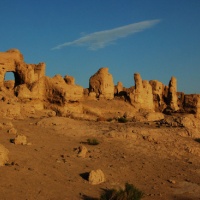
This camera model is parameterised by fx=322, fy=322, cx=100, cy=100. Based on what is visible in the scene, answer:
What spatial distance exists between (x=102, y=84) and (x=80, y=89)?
41.1ft

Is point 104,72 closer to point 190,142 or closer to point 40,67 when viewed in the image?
point 40,67

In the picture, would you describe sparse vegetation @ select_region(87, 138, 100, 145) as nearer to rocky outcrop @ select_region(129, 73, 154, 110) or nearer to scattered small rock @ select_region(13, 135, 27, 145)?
scattered small rock @ select_region(13, 135, 27, 145)

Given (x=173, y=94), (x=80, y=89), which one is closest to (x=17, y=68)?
(x=80, y=89)

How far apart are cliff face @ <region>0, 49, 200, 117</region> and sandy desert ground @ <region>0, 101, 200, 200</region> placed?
6.75 meters

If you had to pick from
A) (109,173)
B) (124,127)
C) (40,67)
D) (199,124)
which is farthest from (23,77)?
(109,173)

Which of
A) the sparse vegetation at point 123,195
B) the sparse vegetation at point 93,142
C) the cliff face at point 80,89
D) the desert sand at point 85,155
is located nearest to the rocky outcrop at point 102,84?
the cliff face at point 80,89

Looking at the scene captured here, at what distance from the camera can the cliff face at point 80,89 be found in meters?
21.9

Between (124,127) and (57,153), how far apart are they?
4.32 metres

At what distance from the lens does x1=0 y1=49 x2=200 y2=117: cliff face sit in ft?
71.9

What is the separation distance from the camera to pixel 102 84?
34969mm

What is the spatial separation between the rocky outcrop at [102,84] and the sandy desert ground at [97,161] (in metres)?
19.8

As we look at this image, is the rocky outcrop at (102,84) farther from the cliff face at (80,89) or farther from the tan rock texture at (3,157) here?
the tan rock texture at (3,157)

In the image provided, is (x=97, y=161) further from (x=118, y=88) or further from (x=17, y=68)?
(x=118, y=88)

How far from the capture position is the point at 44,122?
48.7 feet
